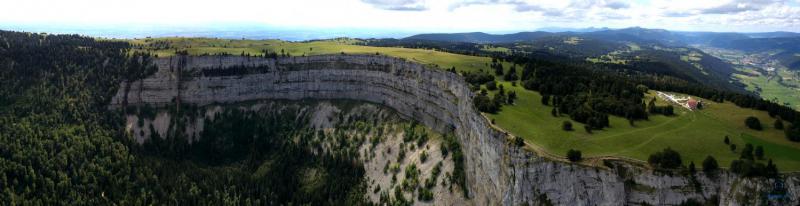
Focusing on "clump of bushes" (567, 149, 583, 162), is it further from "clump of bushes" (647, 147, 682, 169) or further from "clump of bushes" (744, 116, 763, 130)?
"clump of bushes" (744, 116, 763, 130)

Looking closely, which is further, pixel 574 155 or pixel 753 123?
pixel 753 123

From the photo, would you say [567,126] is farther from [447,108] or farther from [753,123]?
[447,108]

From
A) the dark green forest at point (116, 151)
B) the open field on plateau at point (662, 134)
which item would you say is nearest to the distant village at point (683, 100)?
the open field on plateau at point (662, 134)

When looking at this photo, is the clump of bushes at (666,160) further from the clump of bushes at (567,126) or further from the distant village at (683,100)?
the distant village at (683,100)

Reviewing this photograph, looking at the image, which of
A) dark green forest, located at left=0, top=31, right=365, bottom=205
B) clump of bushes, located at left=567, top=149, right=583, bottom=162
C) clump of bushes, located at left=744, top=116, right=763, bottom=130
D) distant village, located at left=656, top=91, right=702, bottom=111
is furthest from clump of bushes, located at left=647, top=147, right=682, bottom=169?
dark green forest, located at left=0, top=31, right=365, bottom=205

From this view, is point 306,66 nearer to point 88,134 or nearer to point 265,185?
point 265,185

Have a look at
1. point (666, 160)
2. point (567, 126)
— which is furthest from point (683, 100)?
point (666, 160)

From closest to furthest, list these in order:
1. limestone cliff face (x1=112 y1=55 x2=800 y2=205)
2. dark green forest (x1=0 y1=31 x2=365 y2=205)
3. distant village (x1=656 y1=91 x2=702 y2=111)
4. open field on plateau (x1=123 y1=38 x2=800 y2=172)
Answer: limestone cliff face (x1=112 y1=55 x2=800 y2=205)
open field on plateau (x1=123 y1=38 x2=800 y2=172)
distant village (x1=656 y1=91 x2=702 y2=111)
dark green forest (x1=0 y1=31 x2=365 y2=205)

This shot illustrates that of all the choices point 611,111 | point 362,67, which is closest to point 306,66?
point 362,67
